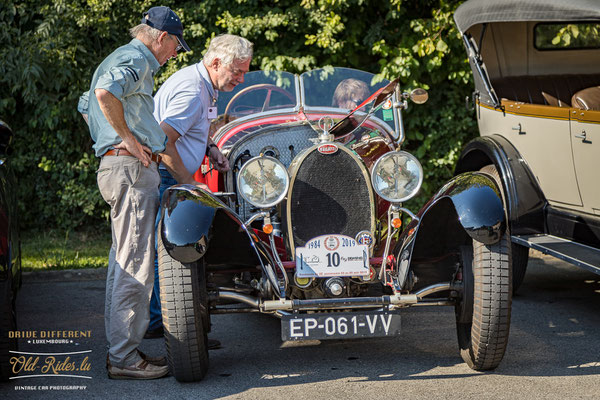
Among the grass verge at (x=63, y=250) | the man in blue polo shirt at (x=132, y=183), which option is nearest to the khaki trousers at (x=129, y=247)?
the man in blue polo shirt at (x=132, y=183)

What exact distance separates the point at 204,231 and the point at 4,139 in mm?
1537

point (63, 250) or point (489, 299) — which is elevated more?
point (489, 299)

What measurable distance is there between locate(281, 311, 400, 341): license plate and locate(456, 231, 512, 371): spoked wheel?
0.41 m

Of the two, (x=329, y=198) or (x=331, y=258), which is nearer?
(x=331, y=258)

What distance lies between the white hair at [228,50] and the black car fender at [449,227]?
1.31 meters

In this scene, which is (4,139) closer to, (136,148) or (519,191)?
(136,148)

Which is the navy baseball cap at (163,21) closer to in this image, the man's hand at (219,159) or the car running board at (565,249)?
the man's hand at (219,159)

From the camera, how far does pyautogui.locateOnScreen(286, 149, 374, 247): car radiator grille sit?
3.67 m

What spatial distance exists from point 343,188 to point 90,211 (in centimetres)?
484

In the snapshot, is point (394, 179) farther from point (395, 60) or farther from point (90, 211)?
point (90, 211)

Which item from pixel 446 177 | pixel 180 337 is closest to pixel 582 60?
pixel 446 177

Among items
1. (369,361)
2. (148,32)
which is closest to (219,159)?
(148,32)

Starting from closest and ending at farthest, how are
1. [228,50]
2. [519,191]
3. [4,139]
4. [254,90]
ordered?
[228,50]
[4,139]
[254,90]
[519,191]

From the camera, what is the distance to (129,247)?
359cm
